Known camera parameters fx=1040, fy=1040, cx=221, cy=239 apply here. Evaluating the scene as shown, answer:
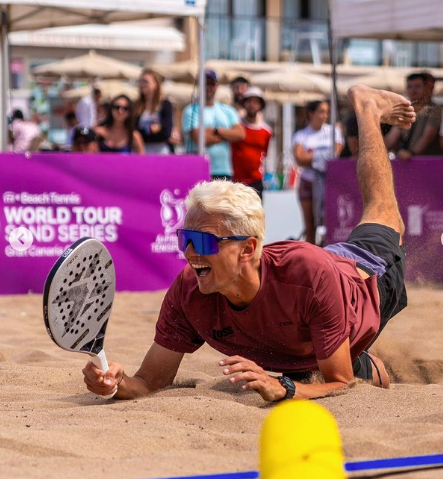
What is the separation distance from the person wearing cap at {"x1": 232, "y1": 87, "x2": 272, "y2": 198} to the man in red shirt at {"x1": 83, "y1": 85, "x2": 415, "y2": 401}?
5515 millimetres

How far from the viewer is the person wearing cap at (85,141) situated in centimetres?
955

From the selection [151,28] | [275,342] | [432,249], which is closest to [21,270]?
[432,249]

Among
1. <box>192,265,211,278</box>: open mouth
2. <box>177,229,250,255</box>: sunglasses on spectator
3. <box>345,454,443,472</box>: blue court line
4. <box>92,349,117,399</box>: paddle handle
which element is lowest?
<box>345,454,443,472</box>: blue court line

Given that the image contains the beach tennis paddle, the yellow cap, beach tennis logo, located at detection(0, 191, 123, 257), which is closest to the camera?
the yellow cap

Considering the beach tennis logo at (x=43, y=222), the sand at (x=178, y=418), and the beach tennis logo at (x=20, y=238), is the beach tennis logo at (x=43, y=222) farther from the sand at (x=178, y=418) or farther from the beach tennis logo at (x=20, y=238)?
the sand at (x=178, y=418)

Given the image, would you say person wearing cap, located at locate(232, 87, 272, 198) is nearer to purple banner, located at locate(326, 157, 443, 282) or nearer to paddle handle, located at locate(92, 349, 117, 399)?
purple banner, located at locate(326, 157, 443, 282)

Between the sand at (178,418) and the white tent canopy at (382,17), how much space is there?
182 inches

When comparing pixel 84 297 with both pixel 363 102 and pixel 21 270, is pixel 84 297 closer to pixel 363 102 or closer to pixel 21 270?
pixel 363 102

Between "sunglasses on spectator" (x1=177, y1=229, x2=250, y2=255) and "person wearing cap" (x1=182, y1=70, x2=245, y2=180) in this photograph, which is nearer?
"sunglasses on spectator" (x1=177, y1=229, x2=250, y2=255)

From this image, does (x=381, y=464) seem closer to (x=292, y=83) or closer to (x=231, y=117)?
Result: (x=231, y=117)

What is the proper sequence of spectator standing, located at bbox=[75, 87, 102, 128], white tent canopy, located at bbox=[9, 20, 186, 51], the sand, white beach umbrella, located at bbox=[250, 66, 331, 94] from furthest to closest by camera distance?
white tent canopy, located at bbox=[9, 20, 186, 51], white beach umbrella, located at bbox=[250, 66, 331, 94], spectator standing, located at bbox=[75, 87, 102, 128], the sand

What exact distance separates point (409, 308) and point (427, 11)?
4052 millimetres

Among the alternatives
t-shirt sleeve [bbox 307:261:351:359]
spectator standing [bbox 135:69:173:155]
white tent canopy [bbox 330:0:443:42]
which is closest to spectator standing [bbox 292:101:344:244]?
white tent canopy [bbox 330:0:443:42]

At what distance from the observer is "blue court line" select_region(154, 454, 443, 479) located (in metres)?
2.91
